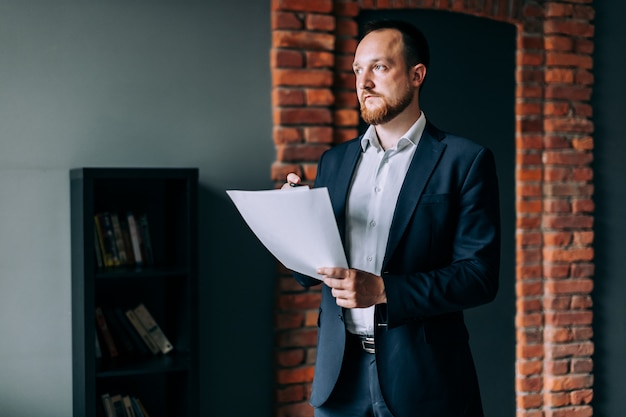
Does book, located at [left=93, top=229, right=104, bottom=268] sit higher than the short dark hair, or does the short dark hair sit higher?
the short dark hair

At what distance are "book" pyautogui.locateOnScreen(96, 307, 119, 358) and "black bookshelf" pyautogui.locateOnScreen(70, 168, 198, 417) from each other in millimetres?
24

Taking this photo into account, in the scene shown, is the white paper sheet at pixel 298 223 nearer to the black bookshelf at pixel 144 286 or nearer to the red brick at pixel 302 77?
the black bookshelf at pixel 144 286

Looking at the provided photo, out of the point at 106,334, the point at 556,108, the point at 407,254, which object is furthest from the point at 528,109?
the point at 106,334

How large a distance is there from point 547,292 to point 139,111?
2.24 m

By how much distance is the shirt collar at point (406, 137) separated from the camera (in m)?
2.14

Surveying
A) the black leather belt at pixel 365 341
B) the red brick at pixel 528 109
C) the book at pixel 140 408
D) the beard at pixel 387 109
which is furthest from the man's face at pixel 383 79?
the red brick at pixel 528 109

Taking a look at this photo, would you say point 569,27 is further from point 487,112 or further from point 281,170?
point 281,170

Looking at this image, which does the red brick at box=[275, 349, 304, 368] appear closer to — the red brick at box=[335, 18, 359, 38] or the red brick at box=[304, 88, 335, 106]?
the red brick at box=[304, 88, 335, 106]

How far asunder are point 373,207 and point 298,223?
33cm

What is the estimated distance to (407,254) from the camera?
2.05 meters

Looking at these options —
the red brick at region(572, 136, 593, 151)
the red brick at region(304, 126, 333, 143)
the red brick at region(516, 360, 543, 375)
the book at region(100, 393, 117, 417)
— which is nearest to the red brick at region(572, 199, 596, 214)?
the red brick at region(572, 136, 593, 151)

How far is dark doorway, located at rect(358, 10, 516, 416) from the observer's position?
3570 millimetres

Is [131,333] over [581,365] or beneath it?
over

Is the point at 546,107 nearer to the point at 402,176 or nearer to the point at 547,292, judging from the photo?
the point at 547,292
